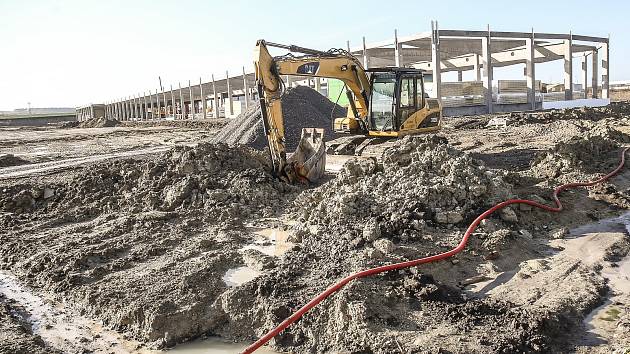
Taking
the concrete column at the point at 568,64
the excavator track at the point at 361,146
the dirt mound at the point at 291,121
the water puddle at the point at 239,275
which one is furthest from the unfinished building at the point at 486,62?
the water puddle at the point at 239,275

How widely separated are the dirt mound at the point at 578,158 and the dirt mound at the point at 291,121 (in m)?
8.72

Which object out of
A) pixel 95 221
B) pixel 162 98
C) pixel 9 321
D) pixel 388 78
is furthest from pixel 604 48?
pixel 162 98

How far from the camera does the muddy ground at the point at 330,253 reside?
490 cm

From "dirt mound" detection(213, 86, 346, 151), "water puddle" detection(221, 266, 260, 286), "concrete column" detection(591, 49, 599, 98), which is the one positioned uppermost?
"concrete column" detection(591, 49, 599, 98)

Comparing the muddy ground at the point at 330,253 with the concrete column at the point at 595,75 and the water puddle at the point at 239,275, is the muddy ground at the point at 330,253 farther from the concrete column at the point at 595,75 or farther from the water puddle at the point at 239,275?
the concrete column at the point at 595,75

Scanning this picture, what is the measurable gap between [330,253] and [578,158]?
23.5ft

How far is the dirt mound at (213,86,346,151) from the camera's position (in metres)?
19.4

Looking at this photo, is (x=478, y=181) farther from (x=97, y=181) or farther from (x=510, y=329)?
(x=97, y=181)

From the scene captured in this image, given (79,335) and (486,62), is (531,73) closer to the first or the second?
(486,62)

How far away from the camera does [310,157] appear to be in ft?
37.8

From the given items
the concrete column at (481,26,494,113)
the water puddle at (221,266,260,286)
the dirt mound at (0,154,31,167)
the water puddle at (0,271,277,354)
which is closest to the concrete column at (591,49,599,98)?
the concrete column at (481,26,494,113)

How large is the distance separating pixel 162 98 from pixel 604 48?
4750cm

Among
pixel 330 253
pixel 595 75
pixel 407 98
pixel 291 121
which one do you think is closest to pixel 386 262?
pixel 330 253

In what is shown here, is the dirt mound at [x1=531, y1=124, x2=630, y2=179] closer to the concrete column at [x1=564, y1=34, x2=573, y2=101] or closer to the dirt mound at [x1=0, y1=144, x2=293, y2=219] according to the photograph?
the dirt mound at [x1=0, y1=144, x2=293, y2=219]
